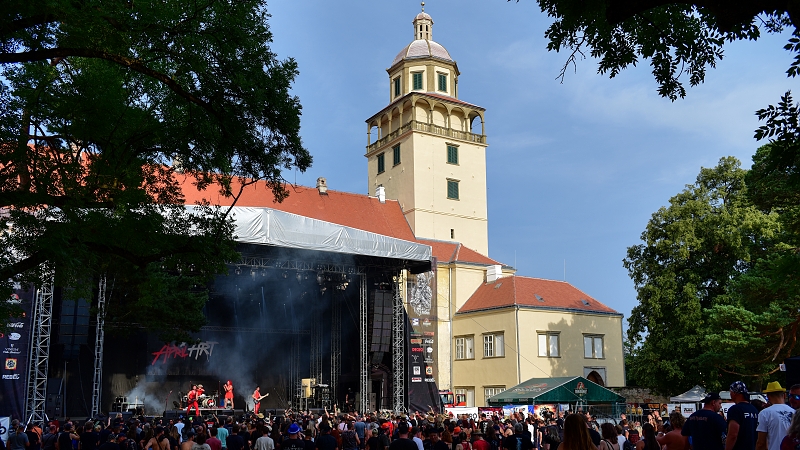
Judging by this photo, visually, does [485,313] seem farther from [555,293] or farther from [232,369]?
[232,369]

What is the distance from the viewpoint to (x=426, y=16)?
52562 mm

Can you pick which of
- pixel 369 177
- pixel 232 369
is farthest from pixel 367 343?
pixel 369 177

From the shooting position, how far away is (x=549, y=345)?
3922 cm

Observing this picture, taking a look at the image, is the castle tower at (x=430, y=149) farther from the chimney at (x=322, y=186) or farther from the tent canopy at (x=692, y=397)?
the tent canopy at (x=692, y=397)

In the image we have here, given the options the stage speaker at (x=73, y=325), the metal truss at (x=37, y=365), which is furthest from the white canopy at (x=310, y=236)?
the stage speaker at (x=73, y=325)

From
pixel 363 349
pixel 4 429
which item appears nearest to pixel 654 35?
pixel 4 429

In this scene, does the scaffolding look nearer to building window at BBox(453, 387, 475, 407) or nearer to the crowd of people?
building window at BBox(453, 387, 475, 407)

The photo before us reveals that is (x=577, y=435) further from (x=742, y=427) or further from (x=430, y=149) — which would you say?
(x=430, y=149)

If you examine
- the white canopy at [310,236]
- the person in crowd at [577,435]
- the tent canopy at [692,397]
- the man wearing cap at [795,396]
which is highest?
the white canopy at [310,236]

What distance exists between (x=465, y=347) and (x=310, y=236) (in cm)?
1600

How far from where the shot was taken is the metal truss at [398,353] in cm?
3241

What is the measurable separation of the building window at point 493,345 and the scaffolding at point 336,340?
9267 mm

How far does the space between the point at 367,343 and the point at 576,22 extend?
27.8 metres

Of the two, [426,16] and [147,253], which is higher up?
[426,16]
